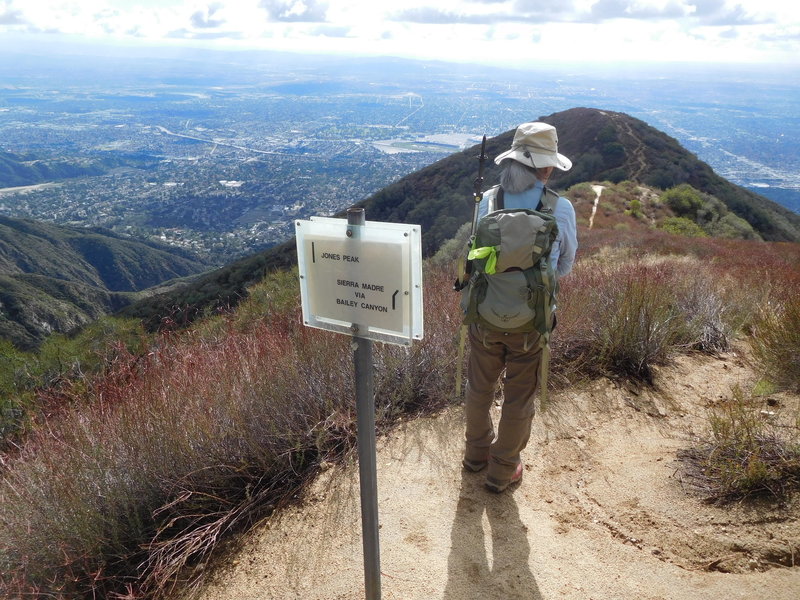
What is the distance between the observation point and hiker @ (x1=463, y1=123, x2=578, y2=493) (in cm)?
225

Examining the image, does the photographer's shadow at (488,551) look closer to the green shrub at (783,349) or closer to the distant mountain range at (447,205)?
the green shrub at (783,349)

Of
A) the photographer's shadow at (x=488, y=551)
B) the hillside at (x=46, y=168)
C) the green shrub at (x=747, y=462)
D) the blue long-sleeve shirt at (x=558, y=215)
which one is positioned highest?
the blue long-sleeve shirt at (x=558, y=215)

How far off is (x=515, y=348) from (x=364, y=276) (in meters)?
1.23

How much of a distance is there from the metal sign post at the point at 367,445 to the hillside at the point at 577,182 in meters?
18.6

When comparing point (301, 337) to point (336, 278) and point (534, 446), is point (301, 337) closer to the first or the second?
point (534, 446)

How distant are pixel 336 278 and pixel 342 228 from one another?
15 cm

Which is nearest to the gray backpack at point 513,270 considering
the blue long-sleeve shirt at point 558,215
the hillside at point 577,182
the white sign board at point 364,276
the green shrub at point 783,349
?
the blue long-sleeve shirt at point 558,215

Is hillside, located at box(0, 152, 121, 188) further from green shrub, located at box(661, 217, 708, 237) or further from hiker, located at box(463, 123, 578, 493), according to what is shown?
hiker, located at box(463, 123, 578, 493)

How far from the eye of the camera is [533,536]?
2352 mm

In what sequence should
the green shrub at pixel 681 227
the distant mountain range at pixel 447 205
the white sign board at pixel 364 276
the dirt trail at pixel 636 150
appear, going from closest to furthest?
the white sign board at pixel 364 276 → the green shrub at pixel 681 227 → the distant mountain range at pixel 447 205 → the dirt trail at pixel 636 150

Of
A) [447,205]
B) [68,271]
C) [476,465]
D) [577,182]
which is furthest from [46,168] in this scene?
[476,465]

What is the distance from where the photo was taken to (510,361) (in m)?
2.44

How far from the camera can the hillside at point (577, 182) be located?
2377 cm

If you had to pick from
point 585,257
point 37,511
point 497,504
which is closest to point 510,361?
point 497,504
